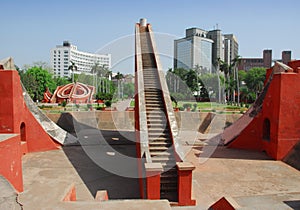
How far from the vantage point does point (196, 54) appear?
65.8 m

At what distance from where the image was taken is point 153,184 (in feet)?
19.9

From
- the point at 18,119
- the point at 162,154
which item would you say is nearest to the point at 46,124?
the point at 18,119

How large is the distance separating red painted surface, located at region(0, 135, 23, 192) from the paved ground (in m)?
0.58

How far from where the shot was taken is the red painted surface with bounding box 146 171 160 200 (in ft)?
19.7

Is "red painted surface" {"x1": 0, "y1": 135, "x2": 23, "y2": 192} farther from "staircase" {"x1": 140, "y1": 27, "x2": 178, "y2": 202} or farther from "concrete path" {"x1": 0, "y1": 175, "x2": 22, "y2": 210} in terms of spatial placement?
"staircase" {"x1": 140, "y1": 27, "x2": 178, "y2": 202}

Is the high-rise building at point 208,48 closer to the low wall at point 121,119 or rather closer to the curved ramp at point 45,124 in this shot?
the low wall at point 121,119

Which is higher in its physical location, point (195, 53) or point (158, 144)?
point (195, 53)

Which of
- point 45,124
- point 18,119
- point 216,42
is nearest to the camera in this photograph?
point 18,119

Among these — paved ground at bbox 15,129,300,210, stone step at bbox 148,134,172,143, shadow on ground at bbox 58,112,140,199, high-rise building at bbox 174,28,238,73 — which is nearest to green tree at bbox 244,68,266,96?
high-rise building at bbox 174,28,238,73

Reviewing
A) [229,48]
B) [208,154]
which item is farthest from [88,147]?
[229,48]

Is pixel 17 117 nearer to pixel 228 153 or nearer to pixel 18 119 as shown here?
pixel 18 119

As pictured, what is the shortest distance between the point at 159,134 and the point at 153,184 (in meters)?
2.10

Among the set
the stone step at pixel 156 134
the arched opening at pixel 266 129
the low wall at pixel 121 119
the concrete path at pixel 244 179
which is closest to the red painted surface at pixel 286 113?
the concrete path at pixel 244 179

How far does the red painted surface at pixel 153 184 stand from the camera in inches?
237
